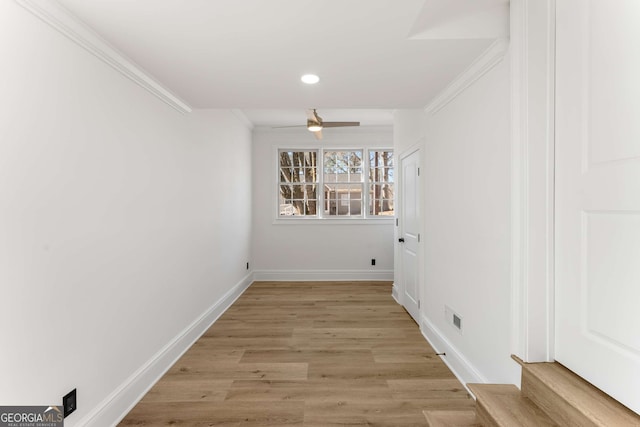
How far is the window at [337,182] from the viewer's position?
5930 millimetres

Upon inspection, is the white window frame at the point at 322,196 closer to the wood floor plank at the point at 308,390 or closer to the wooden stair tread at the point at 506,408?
the wood floor plank at the point at 308,390

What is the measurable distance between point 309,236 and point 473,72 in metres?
4.07

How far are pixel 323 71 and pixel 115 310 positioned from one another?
A: 82.0 inches

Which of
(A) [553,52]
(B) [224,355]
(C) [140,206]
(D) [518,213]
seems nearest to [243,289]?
(B) [224,355]

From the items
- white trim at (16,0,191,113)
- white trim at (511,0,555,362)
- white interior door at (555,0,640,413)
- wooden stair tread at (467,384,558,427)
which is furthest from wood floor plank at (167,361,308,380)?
white trim at (16,0,191,113)

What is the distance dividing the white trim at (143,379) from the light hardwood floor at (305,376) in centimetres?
6

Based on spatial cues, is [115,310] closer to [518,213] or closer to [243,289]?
[518,213]

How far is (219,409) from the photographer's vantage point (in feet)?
6.98

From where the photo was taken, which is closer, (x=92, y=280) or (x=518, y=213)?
(x=518, y=213)

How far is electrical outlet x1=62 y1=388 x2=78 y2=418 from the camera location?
163 cm

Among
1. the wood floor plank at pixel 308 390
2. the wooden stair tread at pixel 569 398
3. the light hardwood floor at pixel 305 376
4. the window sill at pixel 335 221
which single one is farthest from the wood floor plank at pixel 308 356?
the window sill at pixel 335 221

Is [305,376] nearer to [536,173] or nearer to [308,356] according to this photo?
[308,356]

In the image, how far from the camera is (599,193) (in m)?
1.37

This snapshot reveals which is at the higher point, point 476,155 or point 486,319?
point 476,155
